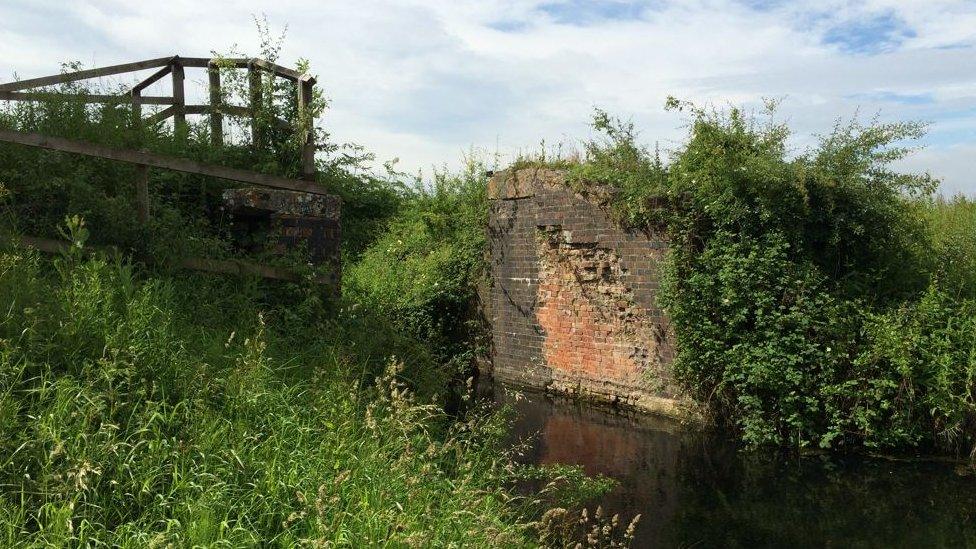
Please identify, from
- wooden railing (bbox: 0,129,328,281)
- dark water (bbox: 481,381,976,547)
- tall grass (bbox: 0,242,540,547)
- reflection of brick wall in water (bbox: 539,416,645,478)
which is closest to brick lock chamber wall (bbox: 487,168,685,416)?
reflection of brick wall in water (bbox: 539,416,645,478)

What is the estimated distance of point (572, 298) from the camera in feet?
37.9

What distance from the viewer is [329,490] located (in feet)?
12.6

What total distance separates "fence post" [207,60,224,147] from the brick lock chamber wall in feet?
15.2

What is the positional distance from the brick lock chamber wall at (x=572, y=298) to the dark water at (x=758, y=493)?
1.34 m

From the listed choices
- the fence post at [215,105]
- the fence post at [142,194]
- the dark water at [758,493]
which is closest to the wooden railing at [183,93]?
the fence post at [215,105]

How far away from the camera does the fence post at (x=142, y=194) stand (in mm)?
6688

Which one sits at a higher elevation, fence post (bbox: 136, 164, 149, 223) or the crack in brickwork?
fence post (bbox: 136, 164, 149, 223)

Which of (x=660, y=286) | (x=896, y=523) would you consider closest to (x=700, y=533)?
(x=896, y=523)

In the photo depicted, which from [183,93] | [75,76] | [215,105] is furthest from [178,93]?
[75,76]

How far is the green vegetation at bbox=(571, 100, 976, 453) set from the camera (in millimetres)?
8055

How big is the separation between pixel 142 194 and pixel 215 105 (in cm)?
266

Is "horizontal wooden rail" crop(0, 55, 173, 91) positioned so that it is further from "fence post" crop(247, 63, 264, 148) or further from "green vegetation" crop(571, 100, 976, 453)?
"green vegetation" crop(571, 100, 976, 453)

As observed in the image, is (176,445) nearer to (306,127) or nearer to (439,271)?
(306,127)

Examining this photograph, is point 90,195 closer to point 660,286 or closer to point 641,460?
point 641,460
